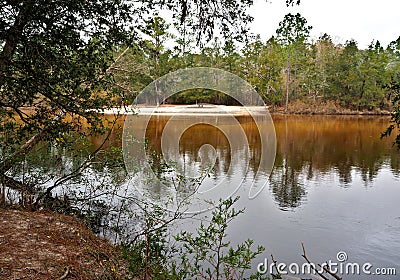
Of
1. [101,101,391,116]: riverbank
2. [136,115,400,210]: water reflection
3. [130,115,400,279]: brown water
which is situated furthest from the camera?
[101,101,391,116]: riverbank

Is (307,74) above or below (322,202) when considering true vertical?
above

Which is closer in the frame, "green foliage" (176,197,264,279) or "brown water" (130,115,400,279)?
"green foliage" (176,197,264,279)

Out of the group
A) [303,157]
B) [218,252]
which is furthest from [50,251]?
[303,157]

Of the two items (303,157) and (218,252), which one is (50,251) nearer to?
(218,252)

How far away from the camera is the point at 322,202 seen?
21.8 feet

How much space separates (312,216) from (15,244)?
4151 millimetres

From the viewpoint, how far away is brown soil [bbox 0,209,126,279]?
2.81 meters

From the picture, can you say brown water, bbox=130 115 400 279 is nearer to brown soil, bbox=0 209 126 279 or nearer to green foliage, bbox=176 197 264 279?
green foliage, bbox=176 197 264 279

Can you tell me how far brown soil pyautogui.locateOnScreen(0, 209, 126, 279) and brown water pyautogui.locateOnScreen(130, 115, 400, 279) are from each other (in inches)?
75.8

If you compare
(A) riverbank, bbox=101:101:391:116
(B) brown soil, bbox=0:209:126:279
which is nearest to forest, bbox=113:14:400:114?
(A) riverbank, bbox=101:101:391:116

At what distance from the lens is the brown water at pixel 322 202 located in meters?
4.79

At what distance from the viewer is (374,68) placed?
→ 29.4 m

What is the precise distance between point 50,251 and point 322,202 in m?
4.71

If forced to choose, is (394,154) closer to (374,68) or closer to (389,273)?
(389,273)
